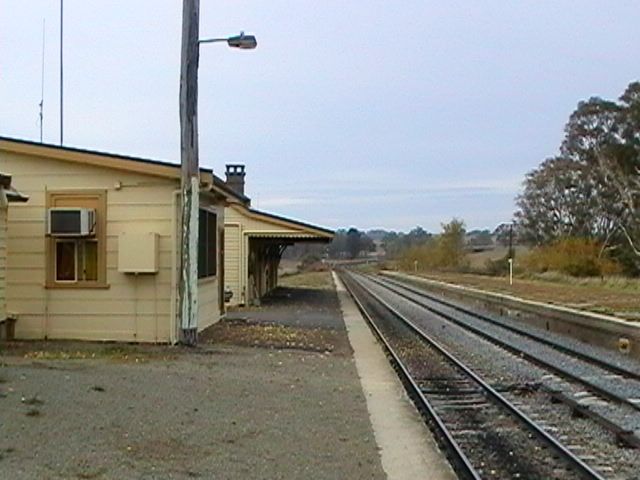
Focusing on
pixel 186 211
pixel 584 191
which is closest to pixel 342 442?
pixel 186 211

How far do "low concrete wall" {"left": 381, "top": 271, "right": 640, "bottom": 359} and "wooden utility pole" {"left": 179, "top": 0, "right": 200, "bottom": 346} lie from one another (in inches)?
314

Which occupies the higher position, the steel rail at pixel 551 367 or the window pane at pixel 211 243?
the window pane at pixel 211 243

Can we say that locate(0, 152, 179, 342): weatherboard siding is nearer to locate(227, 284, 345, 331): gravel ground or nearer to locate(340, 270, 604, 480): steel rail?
locate(340, 270, 604, 480): steel rail

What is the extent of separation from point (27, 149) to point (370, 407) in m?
8.04

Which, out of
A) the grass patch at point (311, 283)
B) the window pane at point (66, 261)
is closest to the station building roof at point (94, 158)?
the window pane at point (66, 261)

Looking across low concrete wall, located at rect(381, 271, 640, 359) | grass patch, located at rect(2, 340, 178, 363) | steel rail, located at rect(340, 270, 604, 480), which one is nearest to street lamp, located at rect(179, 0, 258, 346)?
grass patch, located at rect(2, 340, 178, 363)

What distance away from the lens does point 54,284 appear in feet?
50.3

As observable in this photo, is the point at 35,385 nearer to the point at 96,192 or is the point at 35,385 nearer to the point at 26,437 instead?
the point at 26,437

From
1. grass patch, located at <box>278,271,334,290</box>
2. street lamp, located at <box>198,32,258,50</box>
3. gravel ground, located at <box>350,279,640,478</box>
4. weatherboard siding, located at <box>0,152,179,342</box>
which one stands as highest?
street lamp, located at <box>198,32,258,50</box>

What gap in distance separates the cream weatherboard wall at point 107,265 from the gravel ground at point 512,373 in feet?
17.3

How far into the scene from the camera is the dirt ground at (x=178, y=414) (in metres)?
6.79

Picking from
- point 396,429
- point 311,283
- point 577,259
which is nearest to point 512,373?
point 396,429

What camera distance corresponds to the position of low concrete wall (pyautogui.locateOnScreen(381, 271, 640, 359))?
60.9 feet

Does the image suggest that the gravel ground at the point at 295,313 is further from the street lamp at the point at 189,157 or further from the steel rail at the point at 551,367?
the street lamp at the point at 189,157
